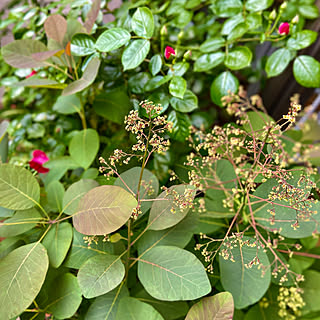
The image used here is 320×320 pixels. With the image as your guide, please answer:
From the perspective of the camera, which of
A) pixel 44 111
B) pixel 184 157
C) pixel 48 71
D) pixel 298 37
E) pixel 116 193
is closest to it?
pixel 116 193

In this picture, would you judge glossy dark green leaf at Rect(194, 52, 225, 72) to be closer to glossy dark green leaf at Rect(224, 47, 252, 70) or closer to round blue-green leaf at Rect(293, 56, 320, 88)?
glossy dark green leaf at Rect(224, 47, 252, 70)

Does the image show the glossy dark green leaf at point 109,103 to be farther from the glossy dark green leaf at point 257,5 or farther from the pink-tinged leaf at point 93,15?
the glossy dark green leaf at point 257,5

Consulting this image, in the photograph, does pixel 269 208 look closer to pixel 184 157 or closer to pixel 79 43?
pixel 184 157

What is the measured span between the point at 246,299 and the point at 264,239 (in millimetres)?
84

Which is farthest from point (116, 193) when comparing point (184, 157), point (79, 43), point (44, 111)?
point (44, 111)

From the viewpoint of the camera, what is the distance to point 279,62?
0.56 meters

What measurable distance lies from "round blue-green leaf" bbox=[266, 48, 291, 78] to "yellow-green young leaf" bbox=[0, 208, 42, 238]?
→ 1.74ft

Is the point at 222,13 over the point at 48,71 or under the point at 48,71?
over

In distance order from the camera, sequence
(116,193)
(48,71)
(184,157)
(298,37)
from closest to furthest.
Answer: (116,193)
(184,157)
(298,37)
(48,71)

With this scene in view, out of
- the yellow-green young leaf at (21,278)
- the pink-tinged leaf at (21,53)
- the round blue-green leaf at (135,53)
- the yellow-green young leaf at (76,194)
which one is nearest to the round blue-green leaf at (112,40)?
the round blue-green leaf at (135,53)

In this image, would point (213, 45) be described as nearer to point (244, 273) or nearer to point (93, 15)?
point (93, 15)

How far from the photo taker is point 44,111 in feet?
2.77

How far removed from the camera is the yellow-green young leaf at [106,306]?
37 centimetres

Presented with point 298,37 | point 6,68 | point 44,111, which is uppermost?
point 298,37
